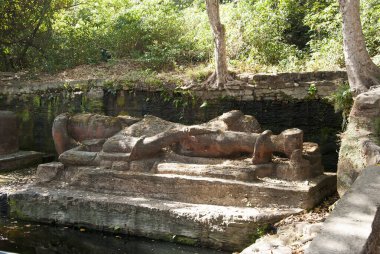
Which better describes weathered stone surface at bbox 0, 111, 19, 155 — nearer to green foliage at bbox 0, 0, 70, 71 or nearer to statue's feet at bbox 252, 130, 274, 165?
green foliage at bbox 0, 0, 70, 71

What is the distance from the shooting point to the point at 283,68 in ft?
28.9

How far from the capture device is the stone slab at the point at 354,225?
2631 millimetres

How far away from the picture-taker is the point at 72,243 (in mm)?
5664

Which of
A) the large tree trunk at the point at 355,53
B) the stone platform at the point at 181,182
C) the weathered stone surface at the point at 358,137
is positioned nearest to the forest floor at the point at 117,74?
the stone platform at the point at 181,182

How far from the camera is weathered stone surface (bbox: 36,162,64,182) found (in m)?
6.94

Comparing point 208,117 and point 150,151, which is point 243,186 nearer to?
point 150,151

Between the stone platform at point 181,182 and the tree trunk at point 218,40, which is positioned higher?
the tree trunk at point 218,40

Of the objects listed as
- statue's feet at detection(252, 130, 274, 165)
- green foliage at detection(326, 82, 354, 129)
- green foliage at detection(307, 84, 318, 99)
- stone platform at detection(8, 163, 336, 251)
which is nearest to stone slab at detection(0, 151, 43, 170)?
stone platform at detection(8, 163, 336, 251)

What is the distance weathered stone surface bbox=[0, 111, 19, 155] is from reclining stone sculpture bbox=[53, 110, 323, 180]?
2239mm

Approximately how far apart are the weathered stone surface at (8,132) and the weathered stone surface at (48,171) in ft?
7.61

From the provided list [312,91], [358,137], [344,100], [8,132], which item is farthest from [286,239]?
[8,132]

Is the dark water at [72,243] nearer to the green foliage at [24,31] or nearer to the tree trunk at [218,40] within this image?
the tree trunk at [218,40]

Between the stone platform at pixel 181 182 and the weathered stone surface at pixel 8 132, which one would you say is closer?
the stone platform at pixel 181 182

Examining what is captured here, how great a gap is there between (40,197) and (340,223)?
4.63m
